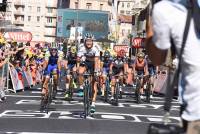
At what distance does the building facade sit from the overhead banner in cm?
4210

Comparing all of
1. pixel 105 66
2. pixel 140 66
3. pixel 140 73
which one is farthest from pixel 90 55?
pixel 105 66

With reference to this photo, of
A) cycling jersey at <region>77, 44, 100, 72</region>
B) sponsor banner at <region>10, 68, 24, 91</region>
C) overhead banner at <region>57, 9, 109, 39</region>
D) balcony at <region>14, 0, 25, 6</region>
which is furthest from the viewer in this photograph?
balcony at <region>14, 0, 25, 6</region>

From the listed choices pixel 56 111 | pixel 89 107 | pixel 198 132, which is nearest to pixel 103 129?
pixel 89 107

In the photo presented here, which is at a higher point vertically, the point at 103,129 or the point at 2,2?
the point at 2,2

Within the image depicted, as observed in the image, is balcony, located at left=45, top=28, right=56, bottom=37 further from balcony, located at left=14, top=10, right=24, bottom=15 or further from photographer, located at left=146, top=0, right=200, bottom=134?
photographer, located at left=146, top=0, right=200, bottom=134

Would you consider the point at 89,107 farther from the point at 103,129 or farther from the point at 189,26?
the point at 189,26

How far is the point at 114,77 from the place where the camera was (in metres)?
22.4

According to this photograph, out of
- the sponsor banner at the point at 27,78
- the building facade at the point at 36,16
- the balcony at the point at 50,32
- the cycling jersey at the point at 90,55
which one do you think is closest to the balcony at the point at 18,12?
the building facade at the point at 36,16

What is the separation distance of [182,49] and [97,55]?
11.6 meters

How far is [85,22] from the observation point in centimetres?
11225

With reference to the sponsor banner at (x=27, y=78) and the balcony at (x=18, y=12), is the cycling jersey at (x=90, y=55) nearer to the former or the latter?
the sponsor banner at (x=27, y=78)

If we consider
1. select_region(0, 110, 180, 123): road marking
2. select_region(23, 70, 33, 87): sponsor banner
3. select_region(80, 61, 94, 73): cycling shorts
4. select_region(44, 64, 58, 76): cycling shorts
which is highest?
select_region(80, 61, 94, 73): cycling shorts

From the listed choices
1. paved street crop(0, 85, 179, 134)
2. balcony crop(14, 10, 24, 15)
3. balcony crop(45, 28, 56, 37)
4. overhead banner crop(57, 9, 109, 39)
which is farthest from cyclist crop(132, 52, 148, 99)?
balcony crop(45, 28, 56, 37)

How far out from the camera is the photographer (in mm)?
4188
